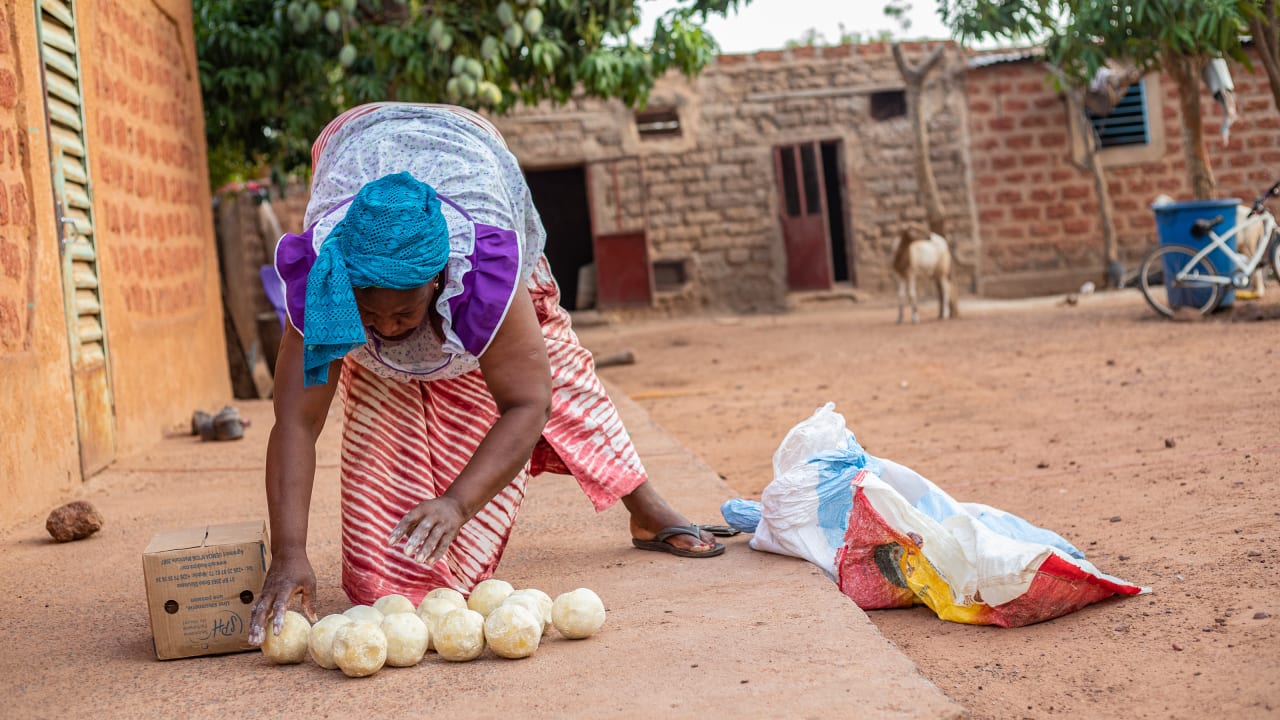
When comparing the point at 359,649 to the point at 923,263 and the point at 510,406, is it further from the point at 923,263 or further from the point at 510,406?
the point at 923,263

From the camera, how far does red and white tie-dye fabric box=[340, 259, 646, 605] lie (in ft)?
9.11

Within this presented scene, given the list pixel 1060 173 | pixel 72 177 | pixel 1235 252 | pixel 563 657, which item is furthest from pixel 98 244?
pixel 1060 173

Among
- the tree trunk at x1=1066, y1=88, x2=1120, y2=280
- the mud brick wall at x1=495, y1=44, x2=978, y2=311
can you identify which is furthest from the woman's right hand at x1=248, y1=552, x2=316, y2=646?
the tree trunk at x1=1066, y1=88, x2=1120, y2=280

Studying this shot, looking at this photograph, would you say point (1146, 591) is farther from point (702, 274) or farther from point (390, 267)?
point (702, 274)

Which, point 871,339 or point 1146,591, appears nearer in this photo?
point 1146,591

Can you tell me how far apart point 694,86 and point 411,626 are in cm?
1275

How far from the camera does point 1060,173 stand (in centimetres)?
1441

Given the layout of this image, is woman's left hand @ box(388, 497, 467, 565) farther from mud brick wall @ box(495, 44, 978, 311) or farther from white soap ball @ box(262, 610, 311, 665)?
mud brick wall @ box(495, 44, 978, 311)

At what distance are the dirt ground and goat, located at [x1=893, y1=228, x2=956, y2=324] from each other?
1.61ft

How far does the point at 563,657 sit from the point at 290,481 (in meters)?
0.67

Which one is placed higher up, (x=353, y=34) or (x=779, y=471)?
(x=353, y=34)

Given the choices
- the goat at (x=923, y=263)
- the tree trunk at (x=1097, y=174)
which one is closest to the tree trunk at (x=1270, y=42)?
the goat at (x=923, y=263)

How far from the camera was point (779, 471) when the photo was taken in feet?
10.6

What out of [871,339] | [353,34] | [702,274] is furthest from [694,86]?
[353,34]
